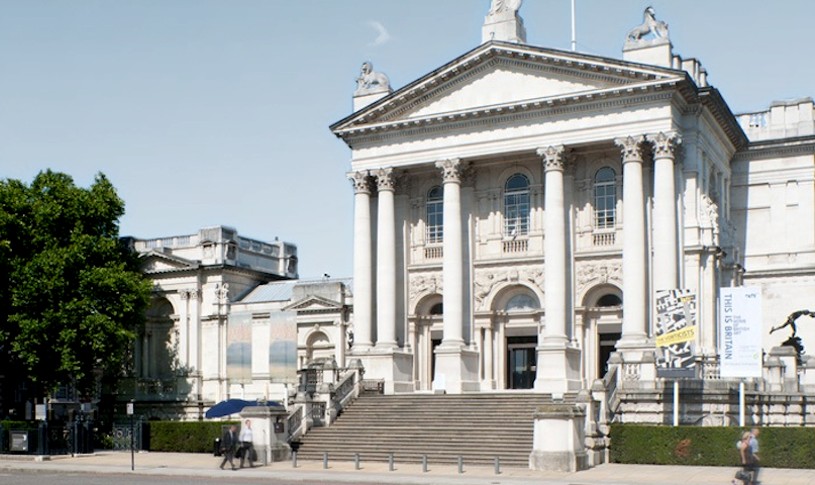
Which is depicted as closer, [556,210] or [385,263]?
[556,210]

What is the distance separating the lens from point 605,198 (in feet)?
169

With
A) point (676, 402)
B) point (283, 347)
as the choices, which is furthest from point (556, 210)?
point (283, 347)

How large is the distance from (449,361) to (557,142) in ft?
36.9

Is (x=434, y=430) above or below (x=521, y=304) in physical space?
below

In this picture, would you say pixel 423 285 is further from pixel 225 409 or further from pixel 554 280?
pixel 225 409

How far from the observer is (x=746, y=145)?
57.5 m

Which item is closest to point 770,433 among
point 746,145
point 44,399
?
point 746,145

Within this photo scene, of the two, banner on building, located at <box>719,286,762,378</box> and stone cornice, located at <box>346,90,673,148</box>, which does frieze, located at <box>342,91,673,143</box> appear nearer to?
stone cornice, located at <box>346,90,673,148</box>

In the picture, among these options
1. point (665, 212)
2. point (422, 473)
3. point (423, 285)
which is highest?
point (665, 212)

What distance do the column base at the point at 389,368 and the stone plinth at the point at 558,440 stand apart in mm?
17063

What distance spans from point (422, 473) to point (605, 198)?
2073 centimetres

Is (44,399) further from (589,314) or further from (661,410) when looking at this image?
(661,410)

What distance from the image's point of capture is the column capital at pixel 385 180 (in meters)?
54.0

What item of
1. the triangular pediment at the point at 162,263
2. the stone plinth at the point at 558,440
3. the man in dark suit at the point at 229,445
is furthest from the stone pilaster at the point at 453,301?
the triangular pediment at the point at 162,263
